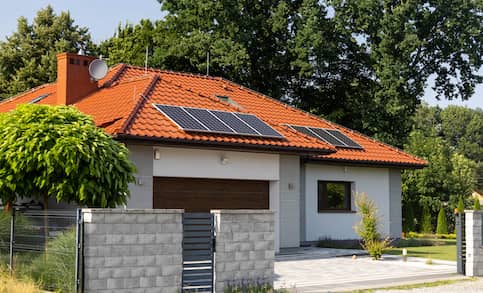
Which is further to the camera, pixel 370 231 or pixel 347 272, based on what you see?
pixel 370 231

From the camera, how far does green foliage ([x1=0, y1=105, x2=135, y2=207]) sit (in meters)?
13.7

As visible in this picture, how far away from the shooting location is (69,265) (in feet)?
36.3

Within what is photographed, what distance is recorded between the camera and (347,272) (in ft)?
53.8

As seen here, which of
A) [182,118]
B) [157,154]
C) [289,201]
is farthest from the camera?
[289,201]

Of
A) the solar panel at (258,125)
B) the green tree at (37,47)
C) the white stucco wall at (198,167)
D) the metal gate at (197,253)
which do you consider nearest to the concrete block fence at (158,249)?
the metal gate at (197,253)

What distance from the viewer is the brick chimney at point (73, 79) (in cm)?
2245

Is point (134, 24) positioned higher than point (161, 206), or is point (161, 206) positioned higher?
point (134, 24)

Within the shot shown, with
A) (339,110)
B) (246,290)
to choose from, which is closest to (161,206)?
(246,290)

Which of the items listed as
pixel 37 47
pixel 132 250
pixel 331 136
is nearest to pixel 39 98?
pixel 331 136

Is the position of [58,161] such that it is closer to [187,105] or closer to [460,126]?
[187,105]

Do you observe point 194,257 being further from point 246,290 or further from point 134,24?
point 134,24

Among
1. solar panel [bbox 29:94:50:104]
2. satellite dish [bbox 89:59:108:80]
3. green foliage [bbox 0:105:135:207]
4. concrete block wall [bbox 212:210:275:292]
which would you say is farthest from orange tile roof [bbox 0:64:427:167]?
concrete block wall [bbox 212:210:275:292]

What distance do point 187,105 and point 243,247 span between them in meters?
8.91

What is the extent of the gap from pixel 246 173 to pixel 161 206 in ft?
9.13
